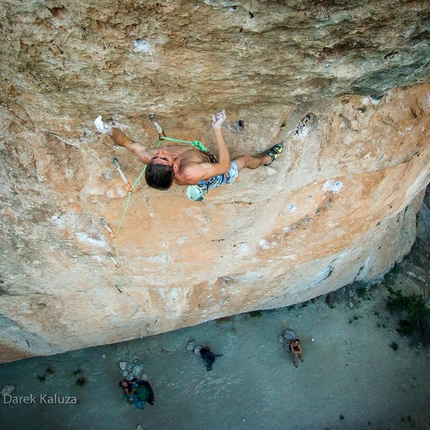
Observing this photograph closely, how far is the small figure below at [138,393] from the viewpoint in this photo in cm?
612

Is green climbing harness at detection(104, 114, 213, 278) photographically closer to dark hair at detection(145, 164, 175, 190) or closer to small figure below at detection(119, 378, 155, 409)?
dark hair at detection(145, 164, 175, 190)

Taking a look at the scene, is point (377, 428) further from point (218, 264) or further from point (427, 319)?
point (218, 264)

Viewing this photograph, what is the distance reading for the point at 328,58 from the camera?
2.14 metres

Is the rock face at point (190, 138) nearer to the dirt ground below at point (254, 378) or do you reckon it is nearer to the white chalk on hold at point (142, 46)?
the white chalk on hold at point (142, 46)

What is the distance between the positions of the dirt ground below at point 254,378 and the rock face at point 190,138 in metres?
1.09

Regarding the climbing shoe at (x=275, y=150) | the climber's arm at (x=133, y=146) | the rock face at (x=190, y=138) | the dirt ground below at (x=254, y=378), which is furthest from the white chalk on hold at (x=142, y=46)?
the dirt ground below at (x=254, y=378)

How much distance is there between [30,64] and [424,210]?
8.98 meters

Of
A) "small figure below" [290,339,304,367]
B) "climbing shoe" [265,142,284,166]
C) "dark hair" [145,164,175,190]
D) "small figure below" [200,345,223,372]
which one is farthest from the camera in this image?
"small figure below" [290,339,304,367]

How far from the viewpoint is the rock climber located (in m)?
2.40

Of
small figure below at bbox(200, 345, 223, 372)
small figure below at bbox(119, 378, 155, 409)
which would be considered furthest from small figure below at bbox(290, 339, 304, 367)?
small figure below at bbox(119, 378, 155, 409)

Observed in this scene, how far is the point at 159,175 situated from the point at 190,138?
24.0 inches

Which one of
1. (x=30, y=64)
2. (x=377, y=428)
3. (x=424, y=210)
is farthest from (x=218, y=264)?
(x=424, y=210)

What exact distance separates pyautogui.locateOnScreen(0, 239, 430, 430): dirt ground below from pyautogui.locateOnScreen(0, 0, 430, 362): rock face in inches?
42.8

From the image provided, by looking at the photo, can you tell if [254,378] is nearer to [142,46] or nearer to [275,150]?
[275,150]
